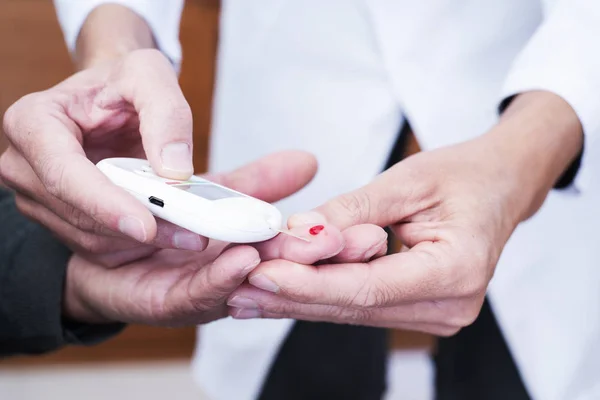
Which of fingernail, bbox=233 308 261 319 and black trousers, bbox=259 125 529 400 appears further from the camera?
black trousers, bbox=259 125 529 400

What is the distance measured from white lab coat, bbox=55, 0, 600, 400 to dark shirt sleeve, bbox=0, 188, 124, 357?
0.21m

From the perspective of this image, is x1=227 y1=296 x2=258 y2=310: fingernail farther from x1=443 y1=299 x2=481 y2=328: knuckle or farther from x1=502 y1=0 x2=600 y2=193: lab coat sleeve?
x1=502 y1=0 x2=600 y2=193: lab coat sleeve

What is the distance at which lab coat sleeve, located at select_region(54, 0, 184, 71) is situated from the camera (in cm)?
70

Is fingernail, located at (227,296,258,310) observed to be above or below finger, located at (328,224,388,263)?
below

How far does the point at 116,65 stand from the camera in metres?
0.56

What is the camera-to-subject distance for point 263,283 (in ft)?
1.44

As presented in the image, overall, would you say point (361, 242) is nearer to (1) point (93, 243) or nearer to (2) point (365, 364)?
(1) point (93, 243)

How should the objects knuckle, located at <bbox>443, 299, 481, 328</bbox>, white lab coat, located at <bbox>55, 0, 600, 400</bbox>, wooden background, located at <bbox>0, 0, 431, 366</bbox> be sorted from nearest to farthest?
knuckle, located at <bbox>443, 299, 481, 328</bbox> < white lab coat, located at <bbox>55, 0, 600, 400</bbox> < wooden background, located at <bbox>0, 0, 431, 366</bbox>

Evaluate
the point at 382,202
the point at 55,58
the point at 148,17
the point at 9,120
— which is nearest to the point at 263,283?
the point at 382,202

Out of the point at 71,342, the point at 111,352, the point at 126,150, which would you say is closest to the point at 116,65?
the point at 126,150

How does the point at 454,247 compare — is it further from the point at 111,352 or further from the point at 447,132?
the point at 111,352

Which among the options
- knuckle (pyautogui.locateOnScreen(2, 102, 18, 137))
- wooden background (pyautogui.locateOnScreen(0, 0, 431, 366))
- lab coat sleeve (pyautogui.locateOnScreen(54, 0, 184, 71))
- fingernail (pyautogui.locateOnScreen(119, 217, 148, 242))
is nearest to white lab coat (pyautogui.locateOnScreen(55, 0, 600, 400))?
lab coat sleeve (pyautogui.locateOnScreen(54, 0, 184, 71))

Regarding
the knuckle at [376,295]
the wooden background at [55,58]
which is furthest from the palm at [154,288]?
the wooden background at [55,58]

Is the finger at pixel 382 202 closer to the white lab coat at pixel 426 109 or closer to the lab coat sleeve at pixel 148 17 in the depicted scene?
the white lab coat at pixel 426 109
